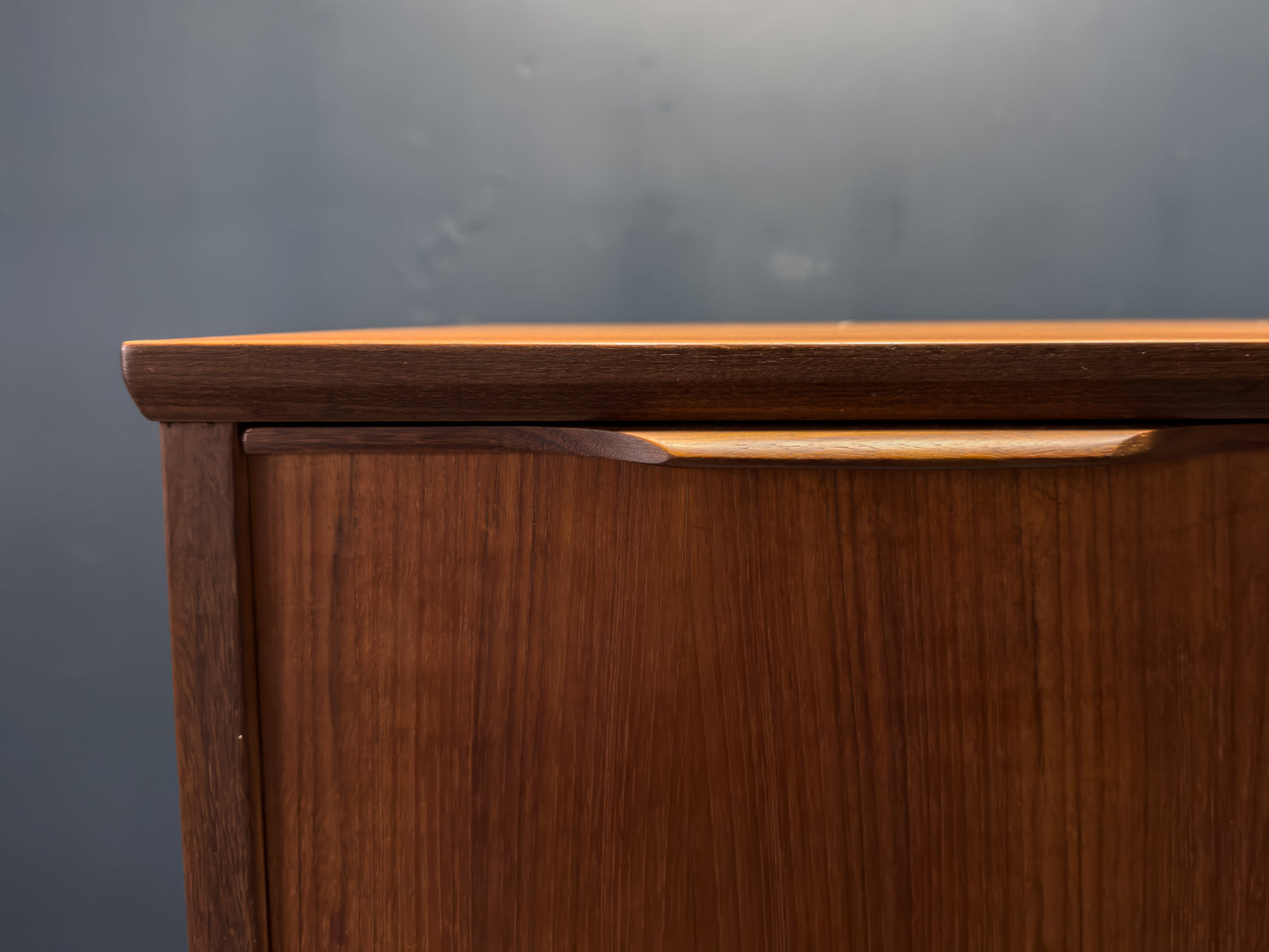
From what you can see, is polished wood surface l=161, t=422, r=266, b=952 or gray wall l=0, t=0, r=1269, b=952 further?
gray wall l=0, t=0, r=1269, b=952

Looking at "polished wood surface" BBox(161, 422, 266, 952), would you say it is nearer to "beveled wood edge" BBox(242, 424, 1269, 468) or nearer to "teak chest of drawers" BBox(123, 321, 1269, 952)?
"teak chest of drawers" BBox(123, 321, 1269, 952)

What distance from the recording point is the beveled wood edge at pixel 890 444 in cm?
31

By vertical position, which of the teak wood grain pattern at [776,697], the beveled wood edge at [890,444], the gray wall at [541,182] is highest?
the gray wall at [541,182]

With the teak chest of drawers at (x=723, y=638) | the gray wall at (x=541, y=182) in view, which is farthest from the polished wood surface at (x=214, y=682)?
the gray wall at (x=541, y=182)

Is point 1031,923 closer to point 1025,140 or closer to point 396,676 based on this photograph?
point 396,676

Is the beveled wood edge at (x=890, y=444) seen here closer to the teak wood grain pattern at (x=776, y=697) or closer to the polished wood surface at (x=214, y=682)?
the teak wood grain pattern at (x=776, y=697)

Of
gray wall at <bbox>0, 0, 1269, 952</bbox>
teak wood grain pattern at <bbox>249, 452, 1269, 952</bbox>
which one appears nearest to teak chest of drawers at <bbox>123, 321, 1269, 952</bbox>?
teak wood grain pattern at <bbox>249, 452, 1269, 952</bbox>

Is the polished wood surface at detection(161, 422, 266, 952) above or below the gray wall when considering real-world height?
below

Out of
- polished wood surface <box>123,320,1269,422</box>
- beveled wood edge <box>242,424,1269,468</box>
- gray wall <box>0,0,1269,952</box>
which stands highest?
gray wall <box>0,0,1269,952</box>

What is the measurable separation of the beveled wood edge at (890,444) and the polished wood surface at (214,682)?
128 mm

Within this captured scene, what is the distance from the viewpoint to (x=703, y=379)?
12.3 inches

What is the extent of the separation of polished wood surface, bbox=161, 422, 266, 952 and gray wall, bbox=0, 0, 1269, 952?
548 mm

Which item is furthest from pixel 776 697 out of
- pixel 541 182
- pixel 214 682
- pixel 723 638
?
pixel 541 182

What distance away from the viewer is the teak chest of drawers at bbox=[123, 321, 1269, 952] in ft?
1.04
